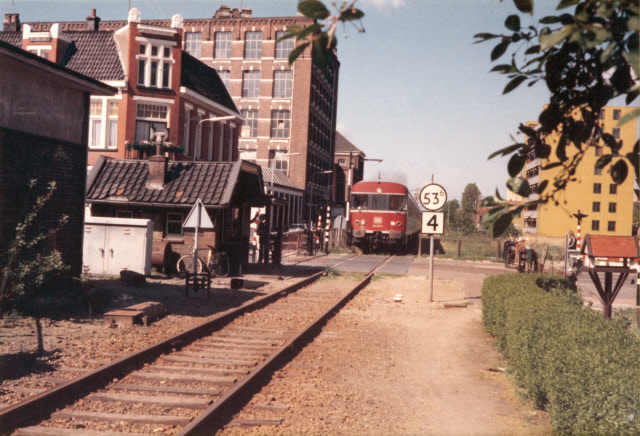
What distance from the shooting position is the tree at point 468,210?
105 meters

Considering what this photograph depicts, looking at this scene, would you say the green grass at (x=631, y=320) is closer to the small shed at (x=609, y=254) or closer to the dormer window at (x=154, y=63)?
the small shed at (x=609, y=254)

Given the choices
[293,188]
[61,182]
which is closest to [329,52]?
[61,182]

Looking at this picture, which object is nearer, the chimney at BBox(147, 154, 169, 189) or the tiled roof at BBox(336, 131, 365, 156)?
the chimney at BBox(147, 154, 169, 189)

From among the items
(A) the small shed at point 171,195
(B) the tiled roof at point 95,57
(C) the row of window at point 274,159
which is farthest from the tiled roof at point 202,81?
(C) the row of window at point 274,159

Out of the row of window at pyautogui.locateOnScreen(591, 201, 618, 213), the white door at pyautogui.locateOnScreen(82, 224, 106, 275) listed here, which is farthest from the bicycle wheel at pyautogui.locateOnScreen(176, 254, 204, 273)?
the row of window at pyautogui.locateOnScreen(591, 201, 618, 213)

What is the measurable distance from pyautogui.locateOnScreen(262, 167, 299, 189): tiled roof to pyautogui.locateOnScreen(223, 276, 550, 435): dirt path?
121 ft

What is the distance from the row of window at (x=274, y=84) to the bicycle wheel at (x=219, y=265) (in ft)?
135

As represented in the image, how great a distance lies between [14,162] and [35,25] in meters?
47.0

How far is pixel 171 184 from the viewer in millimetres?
19344

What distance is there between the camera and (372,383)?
708 centimetres

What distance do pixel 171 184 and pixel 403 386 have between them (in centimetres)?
1387

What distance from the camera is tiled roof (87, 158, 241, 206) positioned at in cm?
1872

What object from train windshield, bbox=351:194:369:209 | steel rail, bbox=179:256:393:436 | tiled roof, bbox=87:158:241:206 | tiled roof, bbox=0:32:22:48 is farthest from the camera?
train windshield, bbox=351:194:369:209

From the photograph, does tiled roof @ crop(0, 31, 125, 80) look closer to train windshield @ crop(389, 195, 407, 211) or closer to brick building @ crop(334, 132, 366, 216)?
train windshield @ crop(389, 195, 407, 211)
